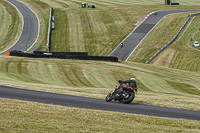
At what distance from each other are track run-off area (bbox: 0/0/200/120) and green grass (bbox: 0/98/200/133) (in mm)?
1648

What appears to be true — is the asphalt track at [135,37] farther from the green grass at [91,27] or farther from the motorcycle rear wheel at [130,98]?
the motorcycle rear wheel at [130,98]

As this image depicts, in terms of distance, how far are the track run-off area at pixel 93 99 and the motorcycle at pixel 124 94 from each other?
16.7 inches

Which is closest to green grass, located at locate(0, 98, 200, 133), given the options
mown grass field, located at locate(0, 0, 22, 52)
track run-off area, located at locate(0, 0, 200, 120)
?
track run-off area, located at locate(0, 0, 200, 120)

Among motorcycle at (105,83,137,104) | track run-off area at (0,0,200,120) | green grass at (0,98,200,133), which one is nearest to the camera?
green grass at (0,98,200,133)

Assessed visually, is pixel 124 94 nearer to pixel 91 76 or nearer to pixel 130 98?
pixel 130 98

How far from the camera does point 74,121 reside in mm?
12414

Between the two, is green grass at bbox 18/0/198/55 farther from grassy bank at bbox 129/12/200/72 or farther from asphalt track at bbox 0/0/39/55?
grassy bank at bbox 129/12/200/72

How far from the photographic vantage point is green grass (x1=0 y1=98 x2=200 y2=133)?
36.4 ft

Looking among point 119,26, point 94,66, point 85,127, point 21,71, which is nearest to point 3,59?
point 21,71

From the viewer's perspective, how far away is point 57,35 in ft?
267

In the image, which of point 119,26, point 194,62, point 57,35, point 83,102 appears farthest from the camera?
point 119,26

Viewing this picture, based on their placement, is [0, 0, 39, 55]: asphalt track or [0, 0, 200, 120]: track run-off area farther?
[0, 0, 39, 55]: asphalt track

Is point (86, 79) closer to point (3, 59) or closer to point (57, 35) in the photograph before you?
point (3, 59)

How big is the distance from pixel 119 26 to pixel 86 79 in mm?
52973
